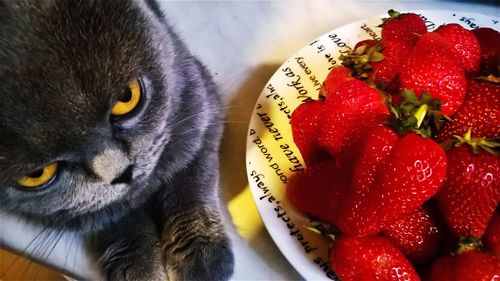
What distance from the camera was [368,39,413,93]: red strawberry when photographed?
2.37 feet

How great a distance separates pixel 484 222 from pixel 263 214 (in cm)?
27

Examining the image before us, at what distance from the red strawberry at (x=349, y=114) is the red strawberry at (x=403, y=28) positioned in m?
0.13

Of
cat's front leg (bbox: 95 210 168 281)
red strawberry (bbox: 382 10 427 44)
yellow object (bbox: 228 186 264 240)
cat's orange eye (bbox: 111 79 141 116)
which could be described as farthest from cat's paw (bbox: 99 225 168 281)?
red strawberry (bbox: 382 10 427 44)

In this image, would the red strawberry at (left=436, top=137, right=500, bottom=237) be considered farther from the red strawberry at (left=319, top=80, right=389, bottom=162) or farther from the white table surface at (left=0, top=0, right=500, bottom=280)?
the white table surface at (left=0, top=0, right=500, bottom=280)

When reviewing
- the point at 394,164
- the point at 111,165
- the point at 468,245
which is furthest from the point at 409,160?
the point at 111,165

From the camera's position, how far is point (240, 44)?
1.04 meters

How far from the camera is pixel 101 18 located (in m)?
0.57

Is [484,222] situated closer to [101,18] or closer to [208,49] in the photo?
[101,18]

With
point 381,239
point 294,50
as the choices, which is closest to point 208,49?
point 294,50

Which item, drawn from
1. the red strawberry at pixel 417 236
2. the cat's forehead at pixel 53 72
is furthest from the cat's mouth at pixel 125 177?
the red strawberry at pixel 417 236

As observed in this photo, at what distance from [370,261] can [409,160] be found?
12 cm

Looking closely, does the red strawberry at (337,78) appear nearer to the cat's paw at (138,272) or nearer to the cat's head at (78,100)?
the cat's head at (78,100)

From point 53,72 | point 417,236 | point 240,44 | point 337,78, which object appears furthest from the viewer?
point 240,44

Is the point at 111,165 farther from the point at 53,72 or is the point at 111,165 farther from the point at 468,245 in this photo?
the point at 468,245
